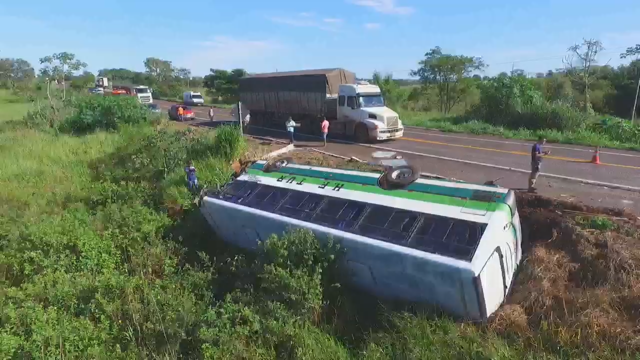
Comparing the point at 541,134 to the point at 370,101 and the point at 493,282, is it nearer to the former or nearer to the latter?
the point at 370,101

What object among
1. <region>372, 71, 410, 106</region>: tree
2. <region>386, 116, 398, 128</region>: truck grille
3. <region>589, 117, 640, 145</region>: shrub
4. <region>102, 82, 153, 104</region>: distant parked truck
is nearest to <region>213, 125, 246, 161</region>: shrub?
<region>386, 116, 398, 128</region>: truck grille

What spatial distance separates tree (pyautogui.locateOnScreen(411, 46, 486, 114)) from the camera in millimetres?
34375

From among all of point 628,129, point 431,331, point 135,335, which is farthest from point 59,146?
point 628,129

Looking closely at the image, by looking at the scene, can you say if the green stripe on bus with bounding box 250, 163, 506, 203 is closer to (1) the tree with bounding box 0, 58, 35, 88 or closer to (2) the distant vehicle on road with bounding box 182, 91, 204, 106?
(2) the distant vehicle on road with bounding box 182, 91, 204, 106

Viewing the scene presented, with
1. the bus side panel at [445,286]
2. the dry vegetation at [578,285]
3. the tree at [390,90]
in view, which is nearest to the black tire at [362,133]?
the dry vegetation at [578,285]

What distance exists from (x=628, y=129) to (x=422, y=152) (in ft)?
33.7

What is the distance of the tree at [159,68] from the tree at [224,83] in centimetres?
3018

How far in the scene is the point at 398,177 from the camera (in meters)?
8.84

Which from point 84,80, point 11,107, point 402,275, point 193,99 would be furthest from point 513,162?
point 84,80

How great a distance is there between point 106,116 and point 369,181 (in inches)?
745

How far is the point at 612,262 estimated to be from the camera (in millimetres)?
6941

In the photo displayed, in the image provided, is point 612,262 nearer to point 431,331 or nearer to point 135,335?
point 431,331

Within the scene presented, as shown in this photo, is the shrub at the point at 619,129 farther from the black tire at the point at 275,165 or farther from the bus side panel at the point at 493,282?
the black tire at the point at 275,165

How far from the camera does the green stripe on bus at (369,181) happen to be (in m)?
7.60
